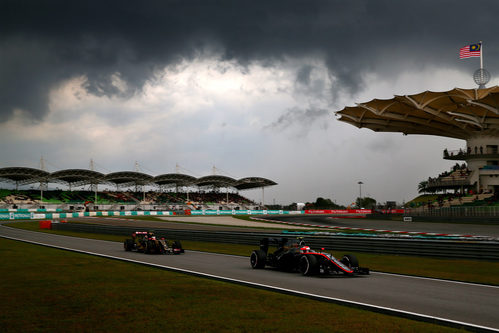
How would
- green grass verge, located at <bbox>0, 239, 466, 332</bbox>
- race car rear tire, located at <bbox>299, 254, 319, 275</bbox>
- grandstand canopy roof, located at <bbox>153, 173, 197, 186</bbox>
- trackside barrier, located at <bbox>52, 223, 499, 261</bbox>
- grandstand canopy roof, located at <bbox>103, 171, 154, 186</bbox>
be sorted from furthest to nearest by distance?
grandstand canopy roof, located at <bbox>153, 173, 197, 186</bbox> → grandstand canopy roof, located at <bbox>103, 171, 154, 186</bbox> → trackside barrier, located at <bbox>52, 223, 499, 261</bbox> → race car rear tire, located at <bbox>299, 254, 319, 275</bbox> → green grass verge, located at <bbox>0, 239, 466, 332</bbox>

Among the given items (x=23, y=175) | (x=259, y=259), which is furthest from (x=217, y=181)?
(x=259, y=259)

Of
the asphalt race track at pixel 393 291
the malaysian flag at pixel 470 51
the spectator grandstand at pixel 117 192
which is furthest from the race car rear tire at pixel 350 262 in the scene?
the spectator grandstand at pixel 117 192

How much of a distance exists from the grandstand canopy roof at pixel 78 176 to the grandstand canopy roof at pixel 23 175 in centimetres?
204

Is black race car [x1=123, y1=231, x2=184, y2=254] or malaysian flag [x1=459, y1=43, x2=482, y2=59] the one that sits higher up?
malaysian flag [x1=459, y1=43, x2=482, y2=59]

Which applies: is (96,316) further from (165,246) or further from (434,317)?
(165,246)

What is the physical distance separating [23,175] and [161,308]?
299 feet

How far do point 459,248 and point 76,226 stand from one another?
105ft

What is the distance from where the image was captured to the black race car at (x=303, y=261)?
1324 cm

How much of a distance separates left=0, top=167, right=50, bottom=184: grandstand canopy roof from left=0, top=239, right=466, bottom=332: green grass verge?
3328 inches

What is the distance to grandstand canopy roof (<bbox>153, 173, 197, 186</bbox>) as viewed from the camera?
4087 inches

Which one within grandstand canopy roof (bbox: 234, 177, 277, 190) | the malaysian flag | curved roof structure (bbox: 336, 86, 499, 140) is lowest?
grandstand canopy roof (bbox: 234, 177, 277, 190)

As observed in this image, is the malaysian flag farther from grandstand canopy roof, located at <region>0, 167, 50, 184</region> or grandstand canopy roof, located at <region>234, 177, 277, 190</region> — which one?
grandstand canopy roof, located at <region>0, 167, 50, 184</region>

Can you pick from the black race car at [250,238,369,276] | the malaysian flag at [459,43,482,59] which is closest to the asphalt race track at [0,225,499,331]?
the black race car at [250,238,369,276]

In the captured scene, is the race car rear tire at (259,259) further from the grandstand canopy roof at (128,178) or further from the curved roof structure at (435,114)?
the grandstand canopy roof at (128,178)
